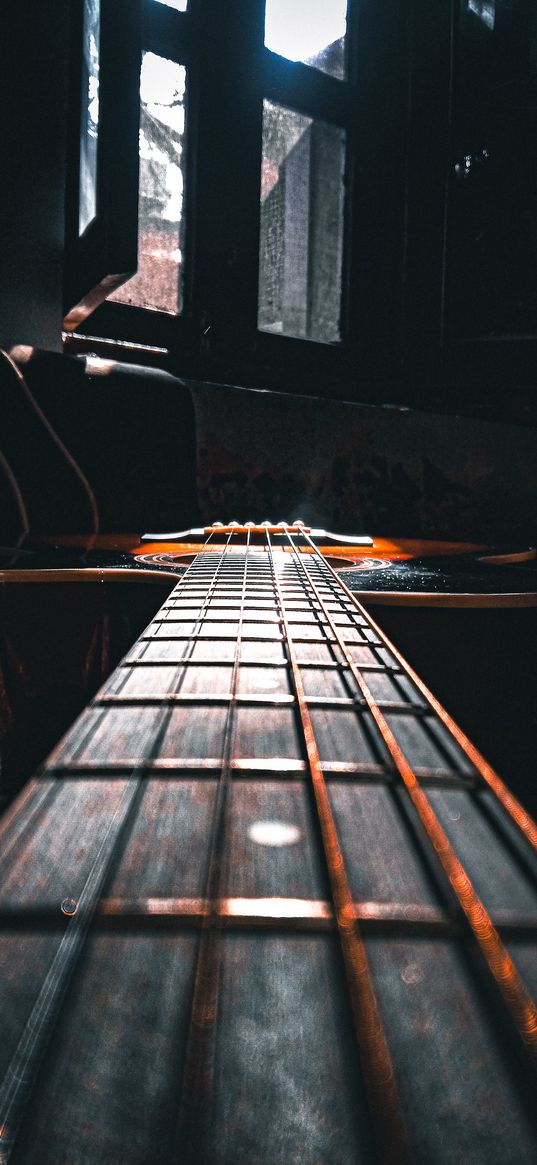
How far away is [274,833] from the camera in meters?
0.28

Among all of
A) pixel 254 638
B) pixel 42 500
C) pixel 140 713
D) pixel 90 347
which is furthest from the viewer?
pixel 90 347

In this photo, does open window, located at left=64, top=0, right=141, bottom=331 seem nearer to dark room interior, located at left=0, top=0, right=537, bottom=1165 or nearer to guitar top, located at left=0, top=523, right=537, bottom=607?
dark room interior, located at left=0, top=0, right=537, bottom=1165

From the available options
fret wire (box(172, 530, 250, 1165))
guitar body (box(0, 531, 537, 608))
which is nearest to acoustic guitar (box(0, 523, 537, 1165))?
fret wire (box(172, 530, 250, 1165))

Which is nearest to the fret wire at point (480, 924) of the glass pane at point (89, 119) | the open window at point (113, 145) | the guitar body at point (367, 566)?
the guitar body at point (367, 566)

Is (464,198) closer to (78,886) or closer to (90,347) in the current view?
(90,347)

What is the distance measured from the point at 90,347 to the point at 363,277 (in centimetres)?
153

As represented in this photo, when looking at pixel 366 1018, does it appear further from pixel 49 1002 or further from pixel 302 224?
pixel 302 224

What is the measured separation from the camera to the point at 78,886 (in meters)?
0.24

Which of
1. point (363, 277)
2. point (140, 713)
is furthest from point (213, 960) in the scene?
point (363, 277)

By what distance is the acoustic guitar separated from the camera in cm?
15

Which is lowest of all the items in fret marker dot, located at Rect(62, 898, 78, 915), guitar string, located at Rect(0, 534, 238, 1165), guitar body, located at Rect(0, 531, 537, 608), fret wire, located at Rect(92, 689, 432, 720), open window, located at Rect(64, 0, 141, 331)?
guitar string, located at Rect(0, 534, 238, 1165)

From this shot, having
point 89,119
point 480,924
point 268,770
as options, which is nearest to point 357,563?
point 268,770

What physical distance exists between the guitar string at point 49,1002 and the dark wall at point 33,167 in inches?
85.0

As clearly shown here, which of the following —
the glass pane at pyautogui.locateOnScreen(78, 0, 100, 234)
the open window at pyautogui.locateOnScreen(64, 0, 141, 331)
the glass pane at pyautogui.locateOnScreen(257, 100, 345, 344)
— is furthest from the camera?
the glass pane at pyautogui.locateOnScreen(257, 100, 345, 344)
